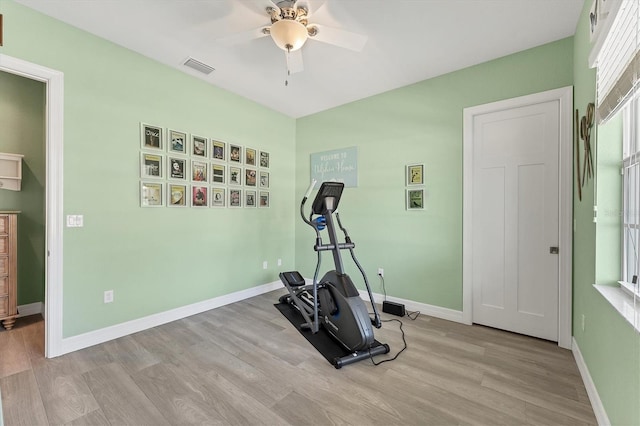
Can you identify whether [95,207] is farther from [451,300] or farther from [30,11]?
[451,300]

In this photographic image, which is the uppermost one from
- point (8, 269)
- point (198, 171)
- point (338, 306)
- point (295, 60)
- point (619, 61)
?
point (295, 60)

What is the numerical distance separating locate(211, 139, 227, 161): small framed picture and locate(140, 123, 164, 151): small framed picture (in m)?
0.59

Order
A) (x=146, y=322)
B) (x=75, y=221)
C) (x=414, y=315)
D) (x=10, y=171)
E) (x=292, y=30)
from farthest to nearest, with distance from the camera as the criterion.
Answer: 1. (x=414, y=315)
2. (x=10, y=171)
3. (x=146, y=322)
4. (x=75, y=221)
5. (x=292, y=30)

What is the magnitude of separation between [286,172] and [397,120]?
1.88m

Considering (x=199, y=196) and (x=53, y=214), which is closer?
(x=53, y=214)

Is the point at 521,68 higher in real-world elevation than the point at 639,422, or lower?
higher

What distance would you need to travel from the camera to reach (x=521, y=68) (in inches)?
104

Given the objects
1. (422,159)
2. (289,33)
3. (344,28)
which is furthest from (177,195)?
(422,159)

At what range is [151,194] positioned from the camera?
9.45 feet

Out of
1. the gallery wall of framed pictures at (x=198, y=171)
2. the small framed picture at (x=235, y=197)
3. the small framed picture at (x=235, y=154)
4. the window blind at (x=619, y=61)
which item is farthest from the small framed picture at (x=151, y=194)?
the window blind at (x=619, y=61)

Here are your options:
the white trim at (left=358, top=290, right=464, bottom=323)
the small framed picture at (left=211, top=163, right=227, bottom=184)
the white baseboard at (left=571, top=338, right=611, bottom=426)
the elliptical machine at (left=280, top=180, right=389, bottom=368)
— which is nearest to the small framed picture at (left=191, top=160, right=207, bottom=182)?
the small framed picture at (left=211, top=163, right=227, bottom=184)

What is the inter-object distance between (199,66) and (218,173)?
1201 millimetres

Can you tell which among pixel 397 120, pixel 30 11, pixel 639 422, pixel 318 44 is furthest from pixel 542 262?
pixel 30 11

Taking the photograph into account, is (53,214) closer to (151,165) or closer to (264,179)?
(151,165)
